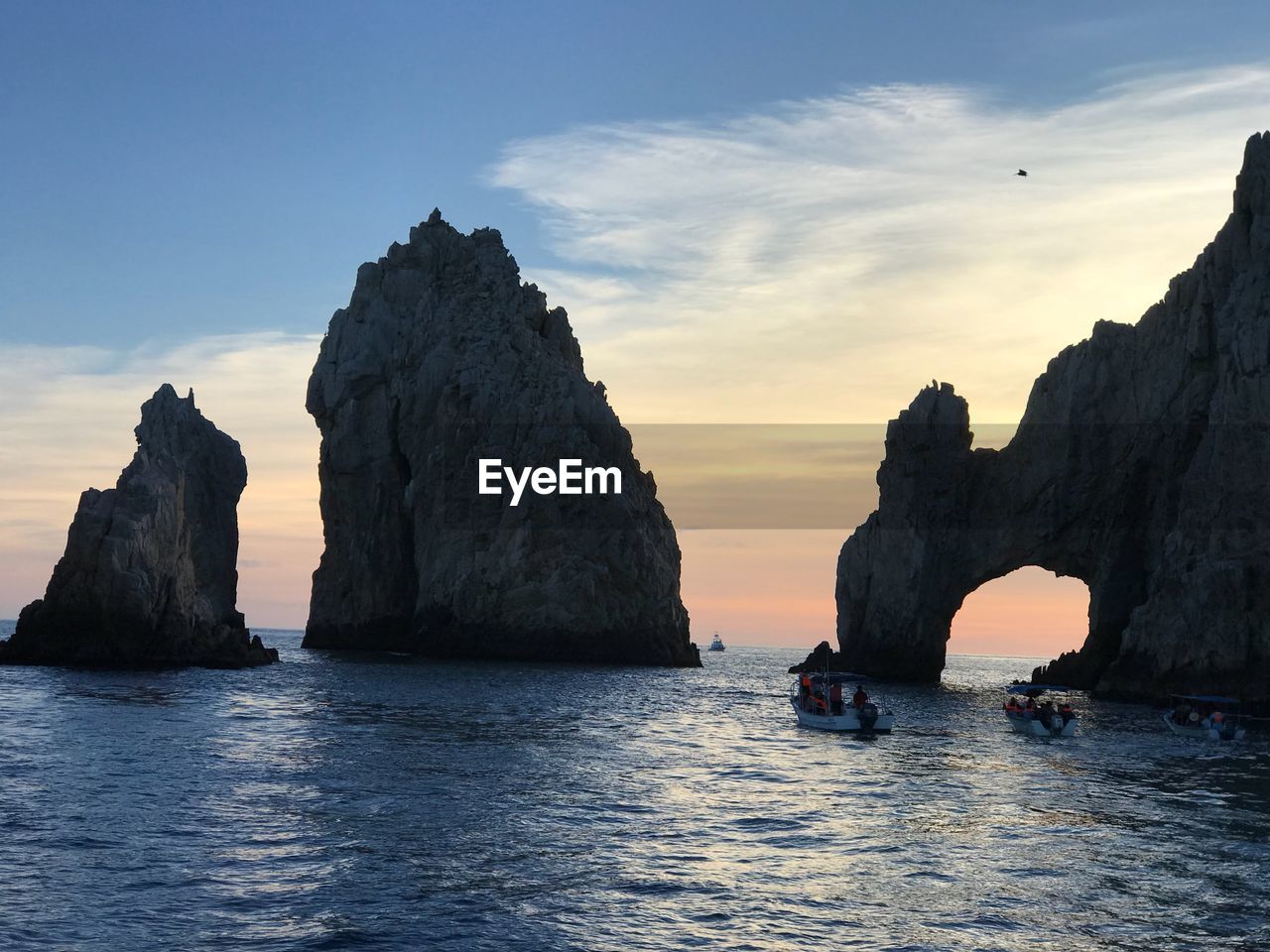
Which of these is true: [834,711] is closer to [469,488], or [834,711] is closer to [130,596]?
[130,596]

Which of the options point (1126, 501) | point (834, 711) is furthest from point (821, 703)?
point (1126, 501)

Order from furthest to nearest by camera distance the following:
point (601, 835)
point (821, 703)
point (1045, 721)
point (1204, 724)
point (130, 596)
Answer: point (130, 596) → point (821, 703) → point (1204, 724) → point (1045, 721) → point (601, 835)

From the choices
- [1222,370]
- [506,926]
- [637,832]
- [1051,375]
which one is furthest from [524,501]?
[506,926]

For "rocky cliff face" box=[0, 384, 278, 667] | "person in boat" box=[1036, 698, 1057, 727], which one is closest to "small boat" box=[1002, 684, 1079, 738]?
"person in boat" box=[1036, 698, 1057, 727]

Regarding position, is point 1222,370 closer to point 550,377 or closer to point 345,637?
point 550,377

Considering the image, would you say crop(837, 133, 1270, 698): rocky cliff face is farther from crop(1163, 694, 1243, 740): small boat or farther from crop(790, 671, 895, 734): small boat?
crop(790, 671, 895, 734): small boat

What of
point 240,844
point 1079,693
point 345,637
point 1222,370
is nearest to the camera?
point 240,844

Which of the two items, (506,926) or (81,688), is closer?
(506,926)
